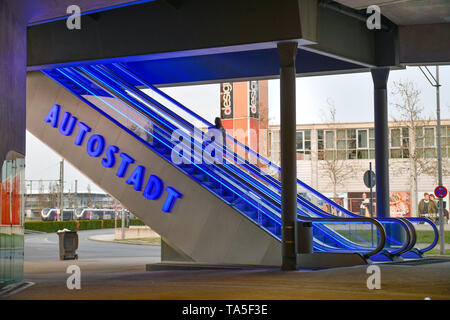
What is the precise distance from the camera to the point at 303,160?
2477 inches

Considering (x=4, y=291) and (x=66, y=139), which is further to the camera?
(x=66, y=139)

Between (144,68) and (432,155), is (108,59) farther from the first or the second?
(432,155)

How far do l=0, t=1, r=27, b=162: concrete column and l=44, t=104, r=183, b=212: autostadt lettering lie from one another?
6.67 metres

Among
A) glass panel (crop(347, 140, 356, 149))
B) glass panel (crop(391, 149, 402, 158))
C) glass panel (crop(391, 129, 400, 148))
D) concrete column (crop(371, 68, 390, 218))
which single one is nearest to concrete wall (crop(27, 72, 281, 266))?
concrete column (crop(371, 68, 390, 218))

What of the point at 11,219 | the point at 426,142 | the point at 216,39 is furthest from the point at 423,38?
the point at 426,142

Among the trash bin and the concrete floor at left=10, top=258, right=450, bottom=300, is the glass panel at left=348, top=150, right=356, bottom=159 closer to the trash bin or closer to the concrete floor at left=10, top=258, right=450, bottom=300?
the trash bin

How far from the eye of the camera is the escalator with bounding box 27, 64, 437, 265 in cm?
1762

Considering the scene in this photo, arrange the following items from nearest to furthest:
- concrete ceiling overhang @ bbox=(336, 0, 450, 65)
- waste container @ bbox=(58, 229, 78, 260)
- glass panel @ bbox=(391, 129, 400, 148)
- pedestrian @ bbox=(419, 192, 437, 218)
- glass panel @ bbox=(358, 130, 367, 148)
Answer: concrete ceiling overhang @ bbox=(336, 0, 450, 65)
waste container @ bbox=(58, 229, 78, 260)
pedestrian @ bbox=(419, 192, 437, 218)
glass panel @ bbox=(391, 129, 400, 148)
glass panel @ bbox=(358, 130, 367, 148)

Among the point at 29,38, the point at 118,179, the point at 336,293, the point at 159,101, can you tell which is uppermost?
the point at 29,38

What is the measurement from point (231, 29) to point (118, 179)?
5.63 metres
